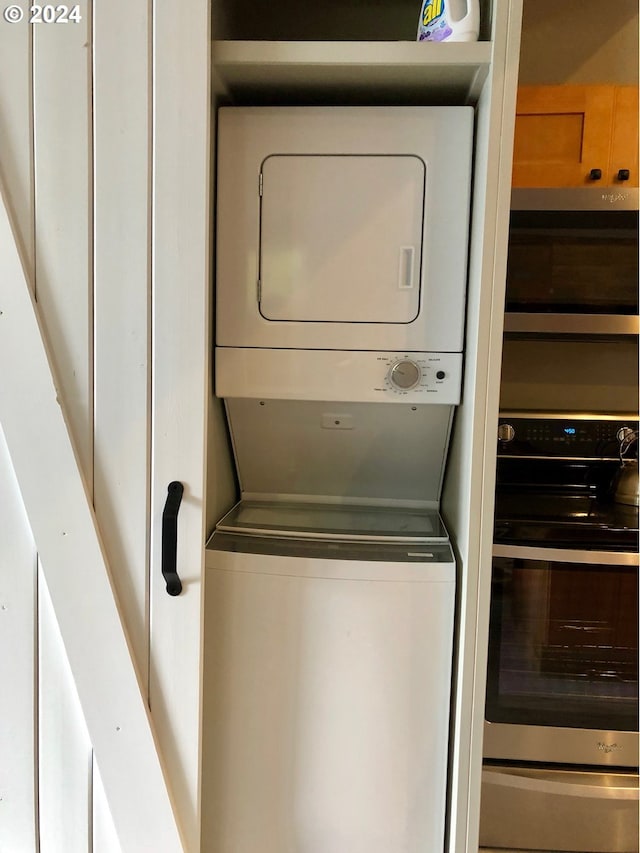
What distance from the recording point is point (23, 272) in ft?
3.67

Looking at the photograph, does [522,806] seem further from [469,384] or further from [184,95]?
[184,95]

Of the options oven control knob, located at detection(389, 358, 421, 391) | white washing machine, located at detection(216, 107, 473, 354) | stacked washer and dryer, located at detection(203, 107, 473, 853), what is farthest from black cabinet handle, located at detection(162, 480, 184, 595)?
oven control knob, located at detection(389, 358, 421, 391)

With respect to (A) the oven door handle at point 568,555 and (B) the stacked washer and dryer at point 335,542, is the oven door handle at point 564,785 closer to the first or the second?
(B) the stacked washer and dryer at point 335,542

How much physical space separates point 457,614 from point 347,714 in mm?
316

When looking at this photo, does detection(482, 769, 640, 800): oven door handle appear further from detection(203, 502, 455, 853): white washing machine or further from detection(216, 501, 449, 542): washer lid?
detection(216, 501, 449, 542): washer lid

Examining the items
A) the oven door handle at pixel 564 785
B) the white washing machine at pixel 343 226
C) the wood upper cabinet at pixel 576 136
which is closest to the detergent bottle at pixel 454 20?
the white washing machine at pixel 343 226

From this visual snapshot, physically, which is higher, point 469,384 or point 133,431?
point 469,384

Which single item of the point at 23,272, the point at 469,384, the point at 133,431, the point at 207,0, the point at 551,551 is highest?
the point at 207,0

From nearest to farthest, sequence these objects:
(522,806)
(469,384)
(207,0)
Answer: (207,0) < (469,384) < (522,806)

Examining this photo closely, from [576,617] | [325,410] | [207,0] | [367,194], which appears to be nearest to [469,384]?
[325,410]

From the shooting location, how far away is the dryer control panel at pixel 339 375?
123 centimetres

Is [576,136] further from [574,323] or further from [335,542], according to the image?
[335,542]

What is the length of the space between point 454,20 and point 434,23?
2.2 inches

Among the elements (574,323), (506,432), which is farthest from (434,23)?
(506,432)
